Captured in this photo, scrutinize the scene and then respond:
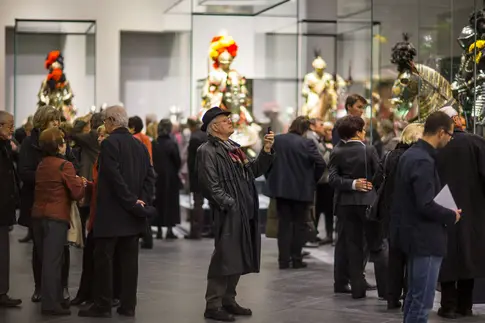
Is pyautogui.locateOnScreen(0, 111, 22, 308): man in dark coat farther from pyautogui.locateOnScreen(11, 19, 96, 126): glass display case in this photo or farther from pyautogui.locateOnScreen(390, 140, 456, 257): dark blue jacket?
pyautogui.locateOnScreen(11, 19, 96, 126): glass display case

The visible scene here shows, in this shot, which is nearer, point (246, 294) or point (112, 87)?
point (246, 294)

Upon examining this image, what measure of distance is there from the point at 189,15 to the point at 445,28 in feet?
19.6

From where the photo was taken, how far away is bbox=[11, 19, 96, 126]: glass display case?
15922 millimetres

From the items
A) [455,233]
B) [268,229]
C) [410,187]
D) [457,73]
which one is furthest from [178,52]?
[410,187]

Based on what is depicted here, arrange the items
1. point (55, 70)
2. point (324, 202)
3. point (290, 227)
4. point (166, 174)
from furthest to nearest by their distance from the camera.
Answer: point (55, 70)
point (166, 174)
point (324, 202)
point (290, 227)

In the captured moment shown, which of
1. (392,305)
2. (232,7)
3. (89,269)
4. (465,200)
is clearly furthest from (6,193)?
(232,7)

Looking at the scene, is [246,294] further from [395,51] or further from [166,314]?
[395,51]

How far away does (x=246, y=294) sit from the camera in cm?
945

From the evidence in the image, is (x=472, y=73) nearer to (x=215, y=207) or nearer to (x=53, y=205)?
(x=215, y=207)

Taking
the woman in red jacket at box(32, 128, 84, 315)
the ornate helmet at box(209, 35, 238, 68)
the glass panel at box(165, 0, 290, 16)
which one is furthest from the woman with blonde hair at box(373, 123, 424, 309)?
the glass panel at box(165, 0, 290, 16)

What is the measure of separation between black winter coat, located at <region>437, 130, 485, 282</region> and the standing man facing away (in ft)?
4.82

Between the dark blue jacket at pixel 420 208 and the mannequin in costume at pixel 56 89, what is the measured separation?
32.1 ft

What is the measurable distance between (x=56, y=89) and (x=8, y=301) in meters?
7.56

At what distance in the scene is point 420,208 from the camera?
643 centimetres
